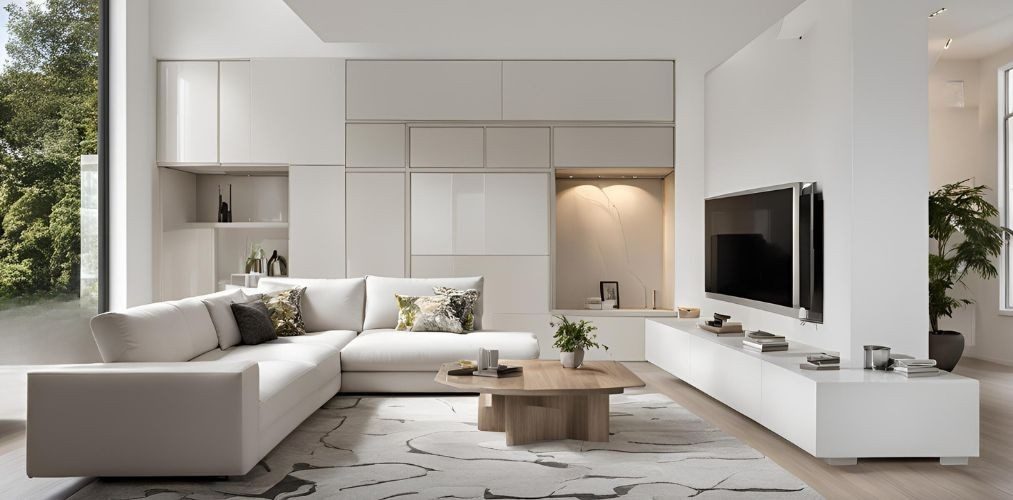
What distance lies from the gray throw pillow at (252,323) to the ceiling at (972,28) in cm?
522

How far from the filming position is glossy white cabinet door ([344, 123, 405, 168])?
22.4ft

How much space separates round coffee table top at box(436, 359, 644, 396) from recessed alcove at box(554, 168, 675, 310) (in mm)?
2974

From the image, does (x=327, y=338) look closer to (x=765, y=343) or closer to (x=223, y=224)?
(x=223, y=224)

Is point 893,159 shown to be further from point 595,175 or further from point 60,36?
point 60,36

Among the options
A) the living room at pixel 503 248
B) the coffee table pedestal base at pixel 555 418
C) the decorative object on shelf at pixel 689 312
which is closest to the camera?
the living room at pixel 503 248

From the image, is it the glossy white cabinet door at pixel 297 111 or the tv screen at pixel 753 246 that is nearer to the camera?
the tv screen at pixel 753 246

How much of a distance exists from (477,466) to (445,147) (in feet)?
12.6

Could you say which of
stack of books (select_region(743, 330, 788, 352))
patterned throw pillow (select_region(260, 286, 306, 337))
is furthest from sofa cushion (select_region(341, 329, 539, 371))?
stack of books (select_region(743, 330, 788, 352))

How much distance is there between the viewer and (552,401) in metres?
4.06

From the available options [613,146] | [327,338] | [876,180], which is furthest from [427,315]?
[876,180]

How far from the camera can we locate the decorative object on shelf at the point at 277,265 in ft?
23.9

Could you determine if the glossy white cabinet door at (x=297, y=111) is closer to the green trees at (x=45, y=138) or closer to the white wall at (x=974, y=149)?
the green trees at (x=45, y=138)

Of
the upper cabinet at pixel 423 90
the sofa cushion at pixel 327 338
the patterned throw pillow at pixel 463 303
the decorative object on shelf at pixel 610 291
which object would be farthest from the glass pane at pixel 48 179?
the decorative object on shelf at pixel 610 291

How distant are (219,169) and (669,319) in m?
4.28
